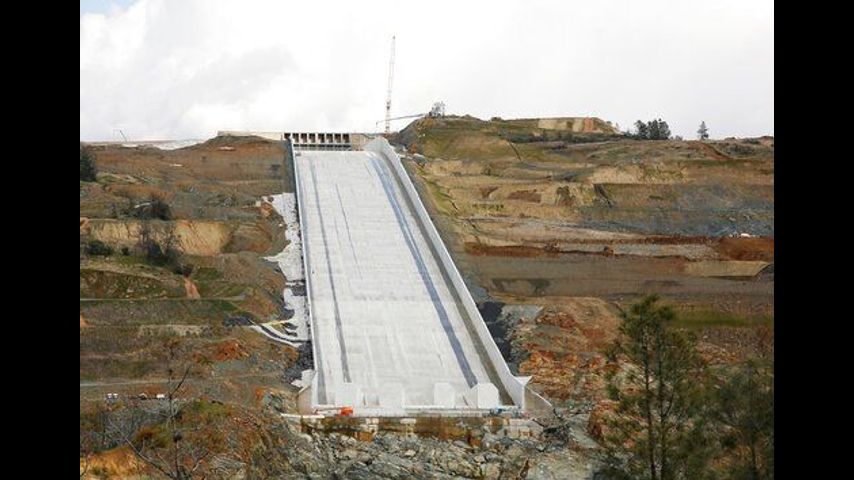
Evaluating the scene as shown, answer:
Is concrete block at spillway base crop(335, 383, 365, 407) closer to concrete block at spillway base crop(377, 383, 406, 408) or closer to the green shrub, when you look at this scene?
concrete block at spillway base crop(377, 383, 406, 408)

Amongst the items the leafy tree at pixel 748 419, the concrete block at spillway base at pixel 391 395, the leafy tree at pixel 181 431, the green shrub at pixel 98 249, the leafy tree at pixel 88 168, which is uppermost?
the leafy tree at pixel 88 168

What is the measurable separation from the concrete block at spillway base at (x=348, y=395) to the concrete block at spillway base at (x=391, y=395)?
0.44m

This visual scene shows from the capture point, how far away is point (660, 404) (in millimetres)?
10039

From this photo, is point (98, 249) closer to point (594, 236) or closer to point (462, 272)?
point (462, 272)

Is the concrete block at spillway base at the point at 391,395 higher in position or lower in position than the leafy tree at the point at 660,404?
lower

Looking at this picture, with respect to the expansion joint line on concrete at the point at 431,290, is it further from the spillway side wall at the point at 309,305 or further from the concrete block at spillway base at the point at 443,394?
the spillway side wall at the point at 309,305

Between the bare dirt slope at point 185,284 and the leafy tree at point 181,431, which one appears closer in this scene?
the leafy tree at point 181,431

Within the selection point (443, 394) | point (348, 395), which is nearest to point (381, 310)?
point (443, 394)

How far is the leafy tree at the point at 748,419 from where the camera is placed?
8938mm

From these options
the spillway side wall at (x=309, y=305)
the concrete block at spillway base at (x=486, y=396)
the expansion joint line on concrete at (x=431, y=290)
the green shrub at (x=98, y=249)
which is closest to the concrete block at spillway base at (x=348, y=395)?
the spillway side wall at (x=309, y=305)

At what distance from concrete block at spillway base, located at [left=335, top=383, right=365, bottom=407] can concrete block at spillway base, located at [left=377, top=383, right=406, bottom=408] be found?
44 centimetres
